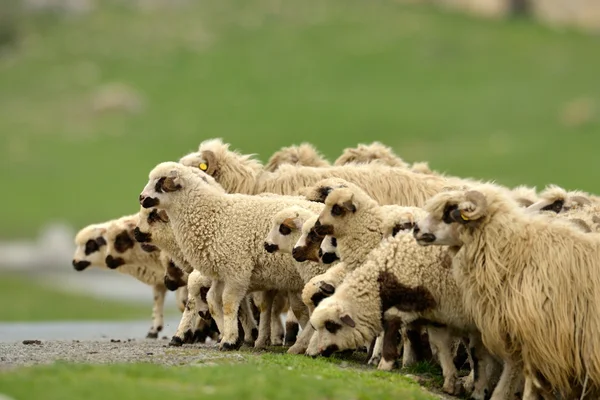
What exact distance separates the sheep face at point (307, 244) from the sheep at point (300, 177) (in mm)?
2816

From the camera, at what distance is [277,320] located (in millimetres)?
18344

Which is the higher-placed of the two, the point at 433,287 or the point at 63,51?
the point at 63,51

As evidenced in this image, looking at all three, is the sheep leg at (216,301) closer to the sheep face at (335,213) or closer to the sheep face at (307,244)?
the sheep face at (307,244)

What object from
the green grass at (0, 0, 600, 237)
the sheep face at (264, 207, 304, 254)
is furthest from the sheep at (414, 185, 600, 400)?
the green grass at (0, 0, 600, 237)

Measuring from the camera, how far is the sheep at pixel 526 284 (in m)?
14.1

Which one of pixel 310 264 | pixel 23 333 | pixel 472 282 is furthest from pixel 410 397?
pixel 23 333

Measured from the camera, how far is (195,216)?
16.8 meters

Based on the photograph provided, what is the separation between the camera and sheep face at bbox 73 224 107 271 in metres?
21.6

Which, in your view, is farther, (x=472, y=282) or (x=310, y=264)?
(x=310, y=264)

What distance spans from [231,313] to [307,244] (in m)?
1.29

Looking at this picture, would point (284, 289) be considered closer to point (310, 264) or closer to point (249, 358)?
point (310, 264)

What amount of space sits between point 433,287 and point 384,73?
65.9 meters

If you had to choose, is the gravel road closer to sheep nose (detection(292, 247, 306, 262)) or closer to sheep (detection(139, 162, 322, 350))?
sheep (detection(139, 162, 322, 350))

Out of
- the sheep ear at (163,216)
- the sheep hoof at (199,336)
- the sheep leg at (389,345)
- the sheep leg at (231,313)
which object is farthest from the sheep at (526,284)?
the sheep hoof at (199,336)
